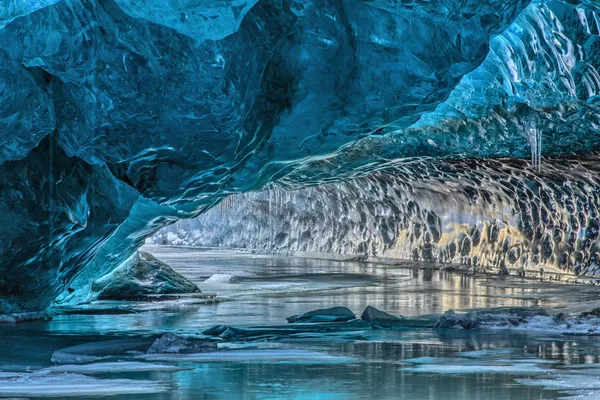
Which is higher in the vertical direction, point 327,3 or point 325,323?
point 327,3

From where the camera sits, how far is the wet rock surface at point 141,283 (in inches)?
559

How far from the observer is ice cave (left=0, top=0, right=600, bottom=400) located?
23.9 feet

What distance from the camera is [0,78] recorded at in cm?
838

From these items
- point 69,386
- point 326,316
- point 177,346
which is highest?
point 326,316

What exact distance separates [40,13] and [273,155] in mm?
3240

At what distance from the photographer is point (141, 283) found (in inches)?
575

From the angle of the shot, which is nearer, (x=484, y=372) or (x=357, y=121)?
(x=484, y=372)

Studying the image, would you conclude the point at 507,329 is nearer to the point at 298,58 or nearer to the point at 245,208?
the point at 298,58

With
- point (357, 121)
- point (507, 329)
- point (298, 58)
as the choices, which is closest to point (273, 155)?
point (357, 121)

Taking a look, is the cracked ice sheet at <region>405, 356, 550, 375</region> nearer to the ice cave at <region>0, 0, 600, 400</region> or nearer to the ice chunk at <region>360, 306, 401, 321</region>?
the ice cave at <region>0, 0, 600, 400</region>

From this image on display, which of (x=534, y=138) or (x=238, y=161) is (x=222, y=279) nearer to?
(x=534, y=138)

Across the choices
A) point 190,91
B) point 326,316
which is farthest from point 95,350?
point 326,316

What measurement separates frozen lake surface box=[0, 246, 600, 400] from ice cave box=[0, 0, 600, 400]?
38 mm

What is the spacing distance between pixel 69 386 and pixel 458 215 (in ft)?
58.2
